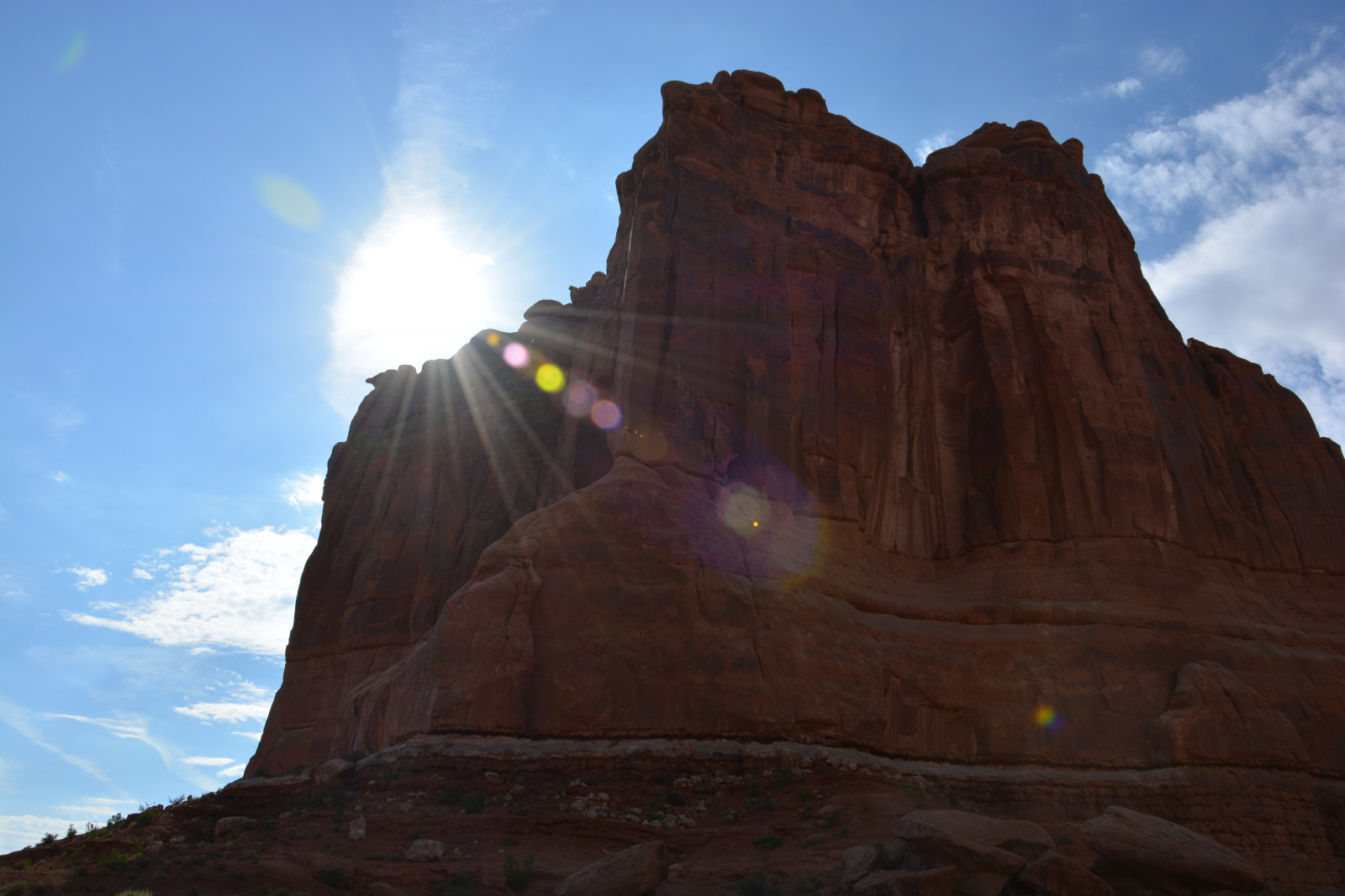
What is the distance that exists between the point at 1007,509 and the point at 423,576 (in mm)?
24312

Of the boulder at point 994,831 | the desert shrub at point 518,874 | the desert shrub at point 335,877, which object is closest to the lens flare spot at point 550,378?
the desert shrub at point 518,874

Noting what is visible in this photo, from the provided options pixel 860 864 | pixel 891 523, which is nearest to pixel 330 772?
pixel 860 864

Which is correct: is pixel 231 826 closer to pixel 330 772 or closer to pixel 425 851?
pixel 330 772

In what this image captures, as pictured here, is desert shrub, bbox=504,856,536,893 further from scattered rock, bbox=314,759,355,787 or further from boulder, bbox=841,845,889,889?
scattered rock, bbox=314,759,355,787

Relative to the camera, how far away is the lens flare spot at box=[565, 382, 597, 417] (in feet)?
105

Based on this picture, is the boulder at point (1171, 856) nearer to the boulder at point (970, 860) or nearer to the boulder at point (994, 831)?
the boulder at point (994, 831)

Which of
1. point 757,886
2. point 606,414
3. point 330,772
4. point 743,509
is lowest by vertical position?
point 757,886

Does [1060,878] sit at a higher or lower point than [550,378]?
lower

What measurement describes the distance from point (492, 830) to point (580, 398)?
18639 mm

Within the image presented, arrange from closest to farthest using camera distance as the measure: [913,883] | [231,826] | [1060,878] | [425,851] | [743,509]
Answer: [913,883], [1060,878], [425,851], [231,826], [743,509]

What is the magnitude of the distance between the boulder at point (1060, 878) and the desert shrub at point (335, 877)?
951 cm

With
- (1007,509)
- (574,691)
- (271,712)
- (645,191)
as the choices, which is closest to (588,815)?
(574,691)

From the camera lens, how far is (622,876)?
13336mm

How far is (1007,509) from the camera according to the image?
28438mm
